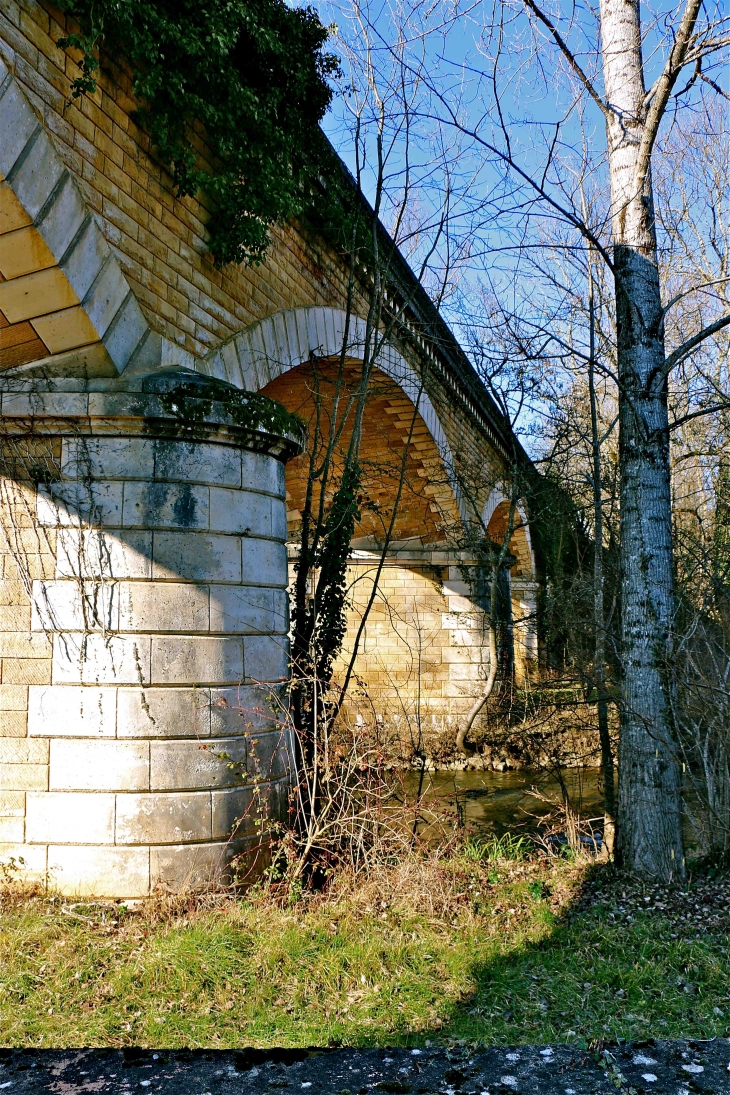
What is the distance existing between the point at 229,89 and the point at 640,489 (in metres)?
3.50

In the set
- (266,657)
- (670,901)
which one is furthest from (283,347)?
(670,901)

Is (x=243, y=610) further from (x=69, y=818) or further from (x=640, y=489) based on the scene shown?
(x=640, y=489)

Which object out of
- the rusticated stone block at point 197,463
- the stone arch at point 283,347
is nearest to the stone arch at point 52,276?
the rusticated stone block at point 197,463

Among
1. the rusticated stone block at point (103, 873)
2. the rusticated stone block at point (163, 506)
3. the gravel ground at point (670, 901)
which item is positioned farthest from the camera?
the rusticated stone block at point (163, 506)

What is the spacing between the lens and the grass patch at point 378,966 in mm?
2941

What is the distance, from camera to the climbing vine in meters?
4.61

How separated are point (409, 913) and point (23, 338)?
11.4 ft

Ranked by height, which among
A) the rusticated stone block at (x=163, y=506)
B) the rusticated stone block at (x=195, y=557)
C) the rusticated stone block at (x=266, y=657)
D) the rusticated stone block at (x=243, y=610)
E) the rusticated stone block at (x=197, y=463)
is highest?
the rusticated stone block at (x=197, y=463)

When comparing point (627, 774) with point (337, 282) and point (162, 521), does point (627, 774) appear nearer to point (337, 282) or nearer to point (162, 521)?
point (162, 521)

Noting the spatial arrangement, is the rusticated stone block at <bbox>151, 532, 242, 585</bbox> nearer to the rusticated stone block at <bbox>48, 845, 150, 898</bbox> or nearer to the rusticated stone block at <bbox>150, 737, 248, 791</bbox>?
the rusticated stone block at <bbox>150, 737, 248, 791</bbox>

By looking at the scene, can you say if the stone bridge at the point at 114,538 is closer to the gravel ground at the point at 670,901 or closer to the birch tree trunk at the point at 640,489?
the gravel ground at the point at 670,901

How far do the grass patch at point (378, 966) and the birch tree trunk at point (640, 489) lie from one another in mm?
453

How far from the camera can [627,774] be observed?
4820mm

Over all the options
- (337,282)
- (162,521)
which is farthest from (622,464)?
(337,282)
